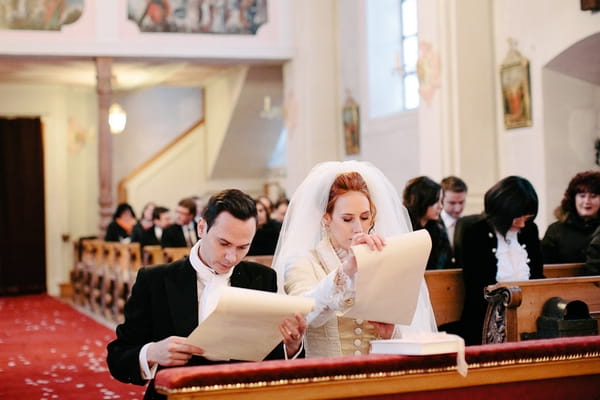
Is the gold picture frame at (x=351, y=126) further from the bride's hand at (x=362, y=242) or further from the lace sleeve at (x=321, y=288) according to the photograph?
the bride's hand at (x=362, y=242)

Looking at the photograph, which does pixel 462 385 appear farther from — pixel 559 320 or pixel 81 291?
pixel 81 291

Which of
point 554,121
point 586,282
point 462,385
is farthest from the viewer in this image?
point 554,121

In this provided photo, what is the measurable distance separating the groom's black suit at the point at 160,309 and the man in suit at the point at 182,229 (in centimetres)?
777

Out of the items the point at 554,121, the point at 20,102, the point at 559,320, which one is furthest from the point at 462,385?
the point at 20,102

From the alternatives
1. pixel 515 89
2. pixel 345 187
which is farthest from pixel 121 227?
pixel 345 187

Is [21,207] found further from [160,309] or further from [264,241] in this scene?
[160,309]

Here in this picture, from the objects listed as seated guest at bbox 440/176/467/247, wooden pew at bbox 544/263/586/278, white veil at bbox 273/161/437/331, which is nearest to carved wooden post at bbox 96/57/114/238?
seated guest at bbox 440/176/467/247

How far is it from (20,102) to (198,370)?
1696cm

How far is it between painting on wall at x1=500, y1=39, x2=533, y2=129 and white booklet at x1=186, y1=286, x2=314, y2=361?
855 centimetres

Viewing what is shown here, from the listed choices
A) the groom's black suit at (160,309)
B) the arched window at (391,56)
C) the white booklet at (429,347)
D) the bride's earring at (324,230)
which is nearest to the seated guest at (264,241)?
the arched window at (391,56)

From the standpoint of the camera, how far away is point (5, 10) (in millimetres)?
14445

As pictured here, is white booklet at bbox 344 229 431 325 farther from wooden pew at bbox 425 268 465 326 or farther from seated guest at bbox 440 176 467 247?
seated guest at bbox 440 176 467 247

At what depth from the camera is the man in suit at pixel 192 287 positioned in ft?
9.77

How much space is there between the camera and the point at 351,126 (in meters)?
15.3
